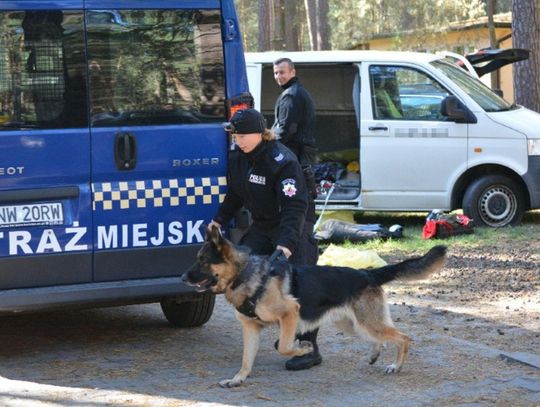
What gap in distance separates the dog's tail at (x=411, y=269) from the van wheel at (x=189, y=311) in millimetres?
1556

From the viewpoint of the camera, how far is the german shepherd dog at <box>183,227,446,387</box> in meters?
5.47

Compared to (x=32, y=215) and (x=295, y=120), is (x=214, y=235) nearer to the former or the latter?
(x=32, y=215)

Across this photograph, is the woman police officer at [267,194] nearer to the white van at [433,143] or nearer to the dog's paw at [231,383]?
the dog's paw at [231,383]

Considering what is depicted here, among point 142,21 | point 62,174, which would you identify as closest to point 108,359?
point 62,174

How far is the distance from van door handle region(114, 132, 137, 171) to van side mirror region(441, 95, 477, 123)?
19.3 feet

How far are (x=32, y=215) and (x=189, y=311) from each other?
5.59 ft

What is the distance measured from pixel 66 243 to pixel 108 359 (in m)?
0.90

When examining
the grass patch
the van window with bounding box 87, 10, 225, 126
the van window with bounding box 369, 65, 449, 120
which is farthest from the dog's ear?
the van window with bounding box 369, 65, 449, 120

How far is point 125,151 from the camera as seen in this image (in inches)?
239

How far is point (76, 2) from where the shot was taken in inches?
234

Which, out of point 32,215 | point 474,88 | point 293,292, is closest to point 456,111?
point 474,88

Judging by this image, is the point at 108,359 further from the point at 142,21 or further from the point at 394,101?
the point at 394,101

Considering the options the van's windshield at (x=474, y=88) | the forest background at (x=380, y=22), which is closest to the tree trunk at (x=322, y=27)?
the forest background at (x=380, y=22)

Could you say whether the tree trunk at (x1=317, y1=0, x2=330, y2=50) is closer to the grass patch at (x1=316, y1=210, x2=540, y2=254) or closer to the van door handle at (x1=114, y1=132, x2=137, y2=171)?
the grass patch at (x1=316, y1=210, x2=540, y2=254)
